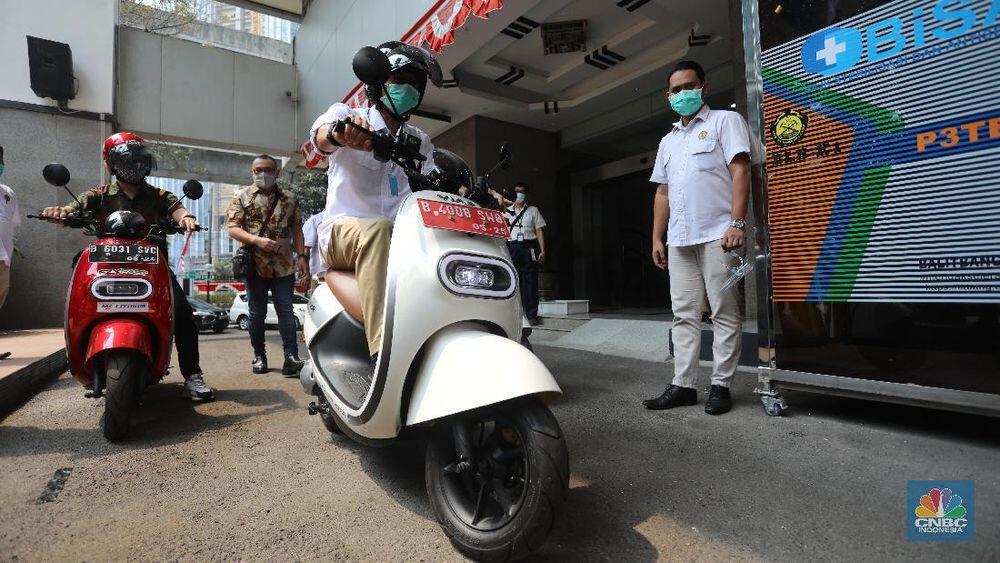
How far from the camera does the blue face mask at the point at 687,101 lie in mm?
2865

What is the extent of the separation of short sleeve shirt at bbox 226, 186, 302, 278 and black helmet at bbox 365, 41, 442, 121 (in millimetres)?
2420

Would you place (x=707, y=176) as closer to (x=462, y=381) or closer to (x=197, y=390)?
(x=462, y=381)

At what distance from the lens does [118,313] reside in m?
2.62

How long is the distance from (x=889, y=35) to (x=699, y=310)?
1.59m

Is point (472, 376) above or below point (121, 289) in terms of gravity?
below

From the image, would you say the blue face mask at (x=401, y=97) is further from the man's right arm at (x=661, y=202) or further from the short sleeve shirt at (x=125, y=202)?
the short sleeve shirt at (x=125, y=202)

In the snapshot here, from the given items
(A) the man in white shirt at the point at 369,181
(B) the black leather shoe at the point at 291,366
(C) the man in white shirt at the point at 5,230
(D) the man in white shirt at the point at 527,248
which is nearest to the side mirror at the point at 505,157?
(A) the man in white shirt at the point at 369,181

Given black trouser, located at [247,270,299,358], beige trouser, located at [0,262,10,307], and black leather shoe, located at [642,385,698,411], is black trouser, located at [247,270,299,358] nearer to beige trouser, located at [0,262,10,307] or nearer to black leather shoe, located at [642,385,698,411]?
beige trouser, located at [0,262,10,307]

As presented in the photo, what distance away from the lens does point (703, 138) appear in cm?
282

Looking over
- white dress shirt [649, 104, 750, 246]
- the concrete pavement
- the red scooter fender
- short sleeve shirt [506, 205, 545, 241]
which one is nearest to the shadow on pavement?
the concrete pavement

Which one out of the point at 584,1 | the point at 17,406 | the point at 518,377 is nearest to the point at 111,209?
the point at 17,406

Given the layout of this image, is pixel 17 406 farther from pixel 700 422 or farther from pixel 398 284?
pixel 700 422

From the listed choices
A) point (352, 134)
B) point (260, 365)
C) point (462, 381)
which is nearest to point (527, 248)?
point (260, 365)

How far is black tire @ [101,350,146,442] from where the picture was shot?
234cm
